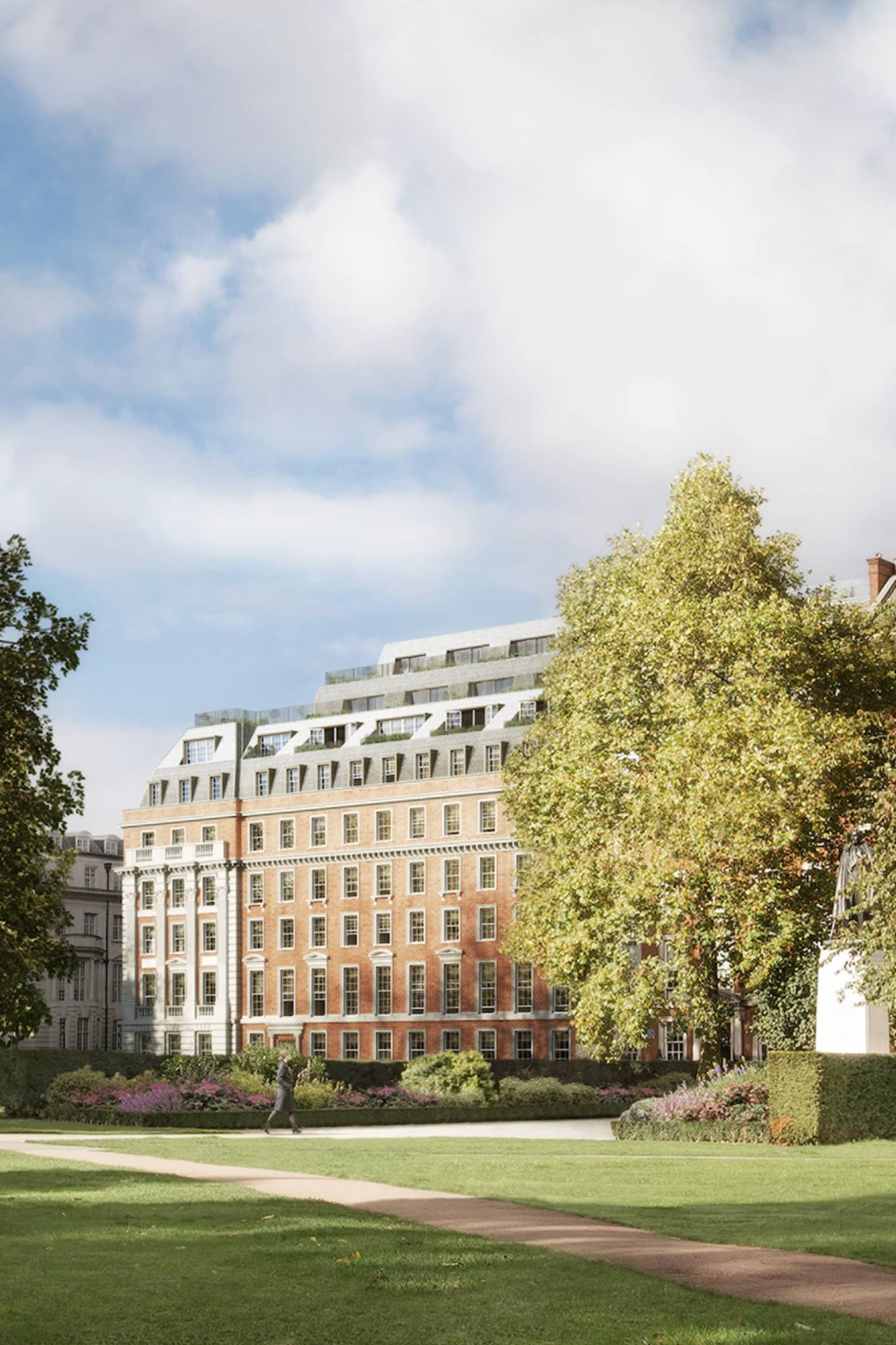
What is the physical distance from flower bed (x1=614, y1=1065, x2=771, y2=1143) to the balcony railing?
213 ft

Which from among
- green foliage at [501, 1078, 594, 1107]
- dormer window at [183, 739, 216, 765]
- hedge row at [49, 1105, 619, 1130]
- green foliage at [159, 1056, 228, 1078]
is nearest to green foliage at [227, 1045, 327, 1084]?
green foliage at [159, 1056, 228, 1078]

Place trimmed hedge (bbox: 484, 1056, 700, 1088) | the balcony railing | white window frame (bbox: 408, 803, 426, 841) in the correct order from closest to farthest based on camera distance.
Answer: trimmed hedge (bbox: 484, 1056, 700, 1088)
white window frame (bbox: 408, 803, 426, 841)
the balcony railing

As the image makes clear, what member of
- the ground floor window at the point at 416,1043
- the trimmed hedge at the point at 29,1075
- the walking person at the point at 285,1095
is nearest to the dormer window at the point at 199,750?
the ground floor window at the point at 416,1043

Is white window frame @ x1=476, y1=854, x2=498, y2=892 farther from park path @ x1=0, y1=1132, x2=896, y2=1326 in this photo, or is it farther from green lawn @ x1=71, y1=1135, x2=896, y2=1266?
park path @ x1=0, y1=1132, x2=896, y2=1326

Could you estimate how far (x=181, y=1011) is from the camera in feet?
324

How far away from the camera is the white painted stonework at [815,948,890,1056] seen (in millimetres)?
35531

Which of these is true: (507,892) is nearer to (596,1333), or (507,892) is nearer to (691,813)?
(691,813)

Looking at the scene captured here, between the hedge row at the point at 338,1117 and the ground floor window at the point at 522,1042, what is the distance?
33.0 m

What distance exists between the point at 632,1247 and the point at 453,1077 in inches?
1396

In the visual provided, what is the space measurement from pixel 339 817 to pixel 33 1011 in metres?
70.8

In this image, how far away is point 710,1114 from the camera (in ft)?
114

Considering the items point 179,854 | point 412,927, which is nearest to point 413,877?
point 412,927

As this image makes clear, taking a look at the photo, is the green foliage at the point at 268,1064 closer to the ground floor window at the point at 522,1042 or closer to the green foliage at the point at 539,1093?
the green foliage at the point at 539,1093

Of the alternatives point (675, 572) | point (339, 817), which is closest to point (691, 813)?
point (675, 572)
